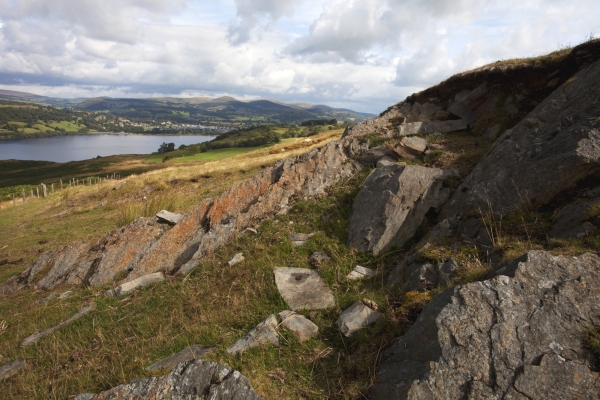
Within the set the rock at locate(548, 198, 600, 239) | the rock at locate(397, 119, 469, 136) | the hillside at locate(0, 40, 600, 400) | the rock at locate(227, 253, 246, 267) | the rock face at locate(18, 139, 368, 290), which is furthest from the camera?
the rock at locate(397, 119, 469, 136)

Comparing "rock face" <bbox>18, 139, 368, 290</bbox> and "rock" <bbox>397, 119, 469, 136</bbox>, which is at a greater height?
"rock" <bbox>397, 119, 469, 136</bbox>

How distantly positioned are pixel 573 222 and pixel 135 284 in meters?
10.3

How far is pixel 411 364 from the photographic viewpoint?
165 inches

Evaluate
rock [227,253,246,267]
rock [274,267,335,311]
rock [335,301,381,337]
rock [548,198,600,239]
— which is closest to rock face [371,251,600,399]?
rock [335,301,381,337]

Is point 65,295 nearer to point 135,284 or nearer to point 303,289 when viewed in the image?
point 135,284

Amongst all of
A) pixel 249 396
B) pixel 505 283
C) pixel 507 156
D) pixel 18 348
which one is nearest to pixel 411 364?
pixel 505 283

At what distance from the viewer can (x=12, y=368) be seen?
6840 millimetres

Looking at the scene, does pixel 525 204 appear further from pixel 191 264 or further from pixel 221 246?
pixel 191 264

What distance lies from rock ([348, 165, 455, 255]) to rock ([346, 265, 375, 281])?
2.13ft

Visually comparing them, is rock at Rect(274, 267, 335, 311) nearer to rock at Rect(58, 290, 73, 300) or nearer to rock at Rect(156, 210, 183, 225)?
rock at Rect(156, 210, 183, 225)

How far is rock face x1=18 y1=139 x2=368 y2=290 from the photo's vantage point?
10922 millimetres

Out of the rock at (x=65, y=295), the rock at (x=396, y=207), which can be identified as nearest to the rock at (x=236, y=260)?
the rock at (x=396, y=207)

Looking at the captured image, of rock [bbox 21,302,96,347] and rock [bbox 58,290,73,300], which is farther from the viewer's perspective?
rock [bbox 58,290,73,300]

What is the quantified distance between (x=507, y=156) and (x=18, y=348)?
1223 centimetres
